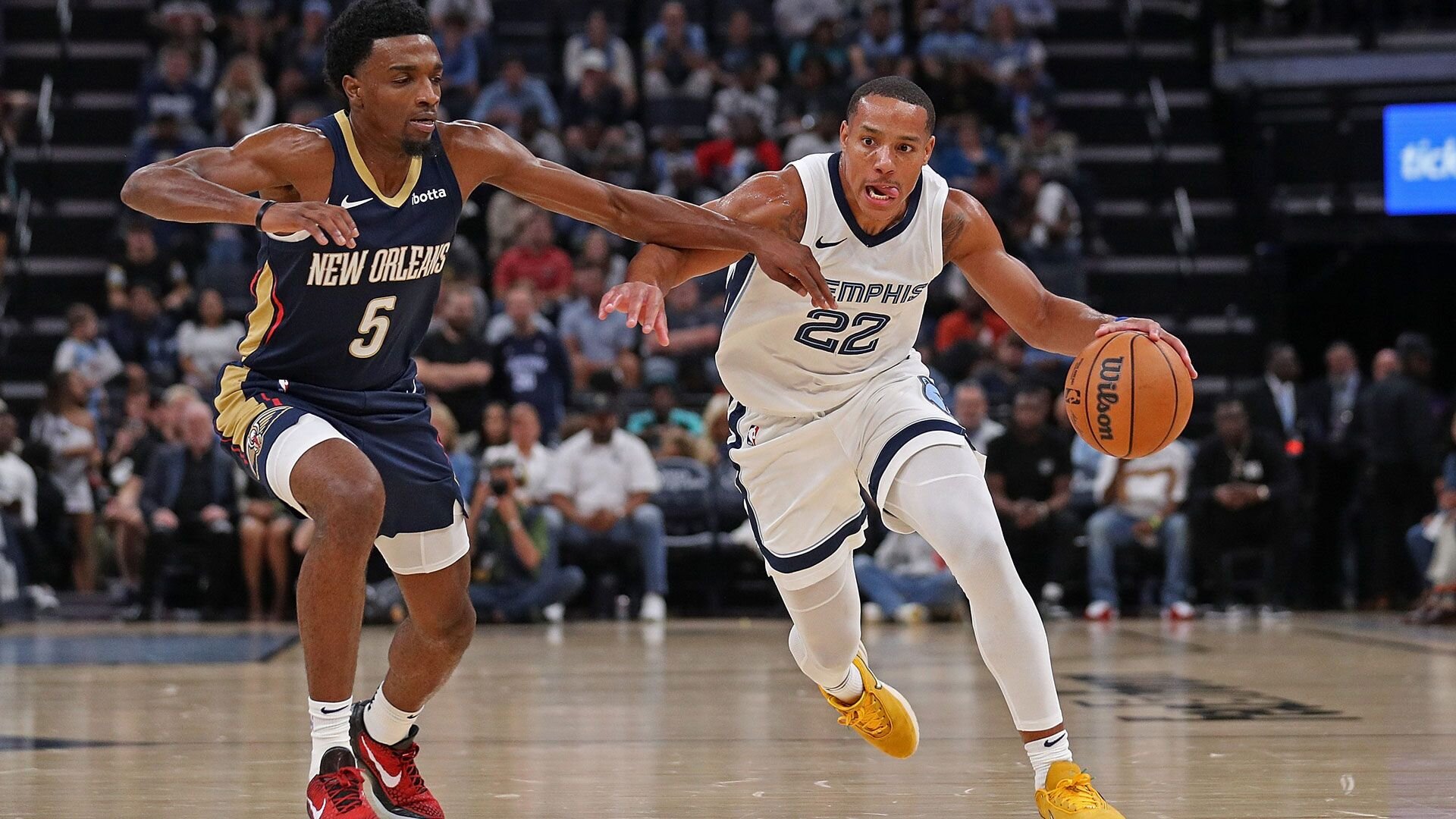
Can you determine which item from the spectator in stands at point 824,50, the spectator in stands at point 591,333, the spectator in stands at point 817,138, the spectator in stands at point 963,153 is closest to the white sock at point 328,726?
the spectator in stands at point 591,333

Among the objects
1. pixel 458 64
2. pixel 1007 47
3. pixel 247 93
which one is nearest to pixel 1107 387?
pixel 247 93

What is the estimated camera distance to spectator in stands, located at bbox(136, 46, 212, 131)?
47.5 feet

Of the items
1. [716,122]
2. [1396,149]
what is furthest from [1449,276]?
[716,122]

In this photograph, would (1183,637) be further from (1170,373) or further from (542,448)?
(1170,373)

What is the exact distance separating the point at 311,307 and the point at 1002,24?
1239 cm

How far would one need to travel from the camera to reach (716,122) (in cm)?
1481

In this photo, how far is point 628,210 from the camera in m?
4.48

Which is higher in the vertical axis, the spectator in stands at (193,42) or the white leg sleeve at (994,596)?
the spectator in stands at (193,42)

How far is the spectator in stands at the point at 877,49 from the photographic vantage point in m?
15.0

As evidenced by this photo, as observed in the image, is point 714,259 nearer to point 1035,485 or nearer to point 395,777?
point 395,777

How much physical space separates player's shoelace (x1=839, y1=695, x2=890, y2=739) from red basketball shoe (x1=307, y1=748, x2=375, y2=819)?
1.64m

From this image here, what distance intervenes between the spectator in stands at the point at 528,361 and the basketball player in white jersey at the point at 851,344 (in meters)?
6.95

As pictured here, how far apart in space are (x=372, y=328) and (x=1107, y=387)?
1885 mm

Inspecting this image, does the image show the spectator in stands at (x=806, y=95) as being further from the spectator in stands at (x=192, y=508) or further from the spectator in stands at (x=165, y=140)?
the spectator in stands at (x=192, y=508)
